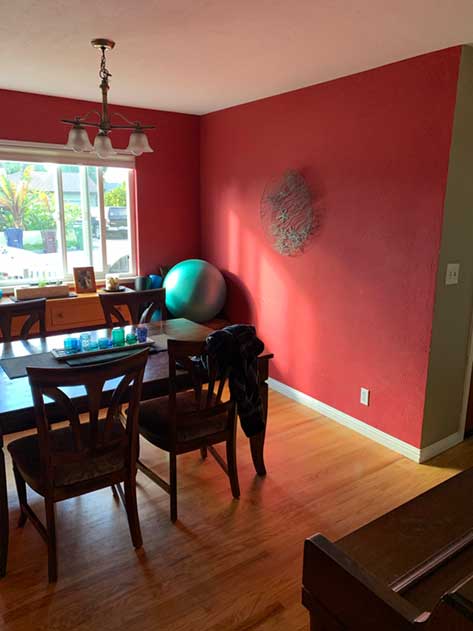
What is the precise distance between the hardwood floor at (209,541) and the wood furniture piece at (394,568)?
116cm

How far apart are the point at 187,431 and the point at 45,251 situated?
256 centimetres

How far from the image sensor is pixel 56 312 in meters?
3.74

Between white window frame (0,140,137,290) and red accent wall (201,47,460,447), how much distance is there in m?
0.94

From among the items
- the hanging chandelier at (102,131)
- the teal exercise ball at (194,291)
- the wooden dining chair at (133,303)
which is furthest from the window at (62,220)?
the hanging chandelier at (102,131)

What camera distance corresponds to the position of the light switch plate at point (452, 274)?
2.72 m

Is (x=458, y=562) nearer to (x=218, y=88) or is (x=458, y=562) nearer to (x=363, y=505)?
(x=363, y=505)

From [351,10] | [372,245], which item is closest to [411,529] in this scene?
[351,10]

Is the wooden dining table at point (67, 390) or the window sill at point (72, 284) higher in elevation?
the window sill at point (72, 284)

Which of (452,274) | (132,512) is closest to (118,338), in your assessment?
(132,512)

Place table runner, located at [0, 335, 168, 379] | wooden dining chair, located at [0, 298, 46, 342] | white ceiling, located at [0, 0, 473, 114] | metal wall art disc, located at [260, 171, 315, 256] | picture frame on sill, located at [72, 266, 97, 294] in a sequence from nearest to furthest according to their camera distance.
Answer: white ceiling, located at [0, 0, 473, 114] < table runner, located at [0, 335, 168, 379] < wooden dining chair, located at [0, 298, 46, 342] < metal wall art disc, located at [260, 171, 315, 256] < picture frame on sill, located at [72, 266, 97, 294]

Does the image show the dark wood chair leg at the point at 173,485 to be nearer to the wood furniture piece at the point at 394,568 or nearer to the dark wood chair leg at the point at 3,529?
the dark wood chair leg at the point at 3,529

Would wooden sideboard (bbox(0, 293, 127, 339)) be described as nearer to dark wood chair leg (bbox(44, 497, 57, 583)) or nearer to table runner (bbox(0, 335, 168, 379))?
table runner (bbox(0, 335, 168, 379))

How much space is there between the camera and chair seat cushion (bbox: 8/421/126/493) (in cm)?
191

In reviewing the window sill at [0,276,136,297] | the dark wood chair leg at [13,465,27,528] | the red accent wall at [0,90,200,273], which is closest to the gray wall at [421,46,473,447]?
the dark wood chair leg at [13,465,27,528]
